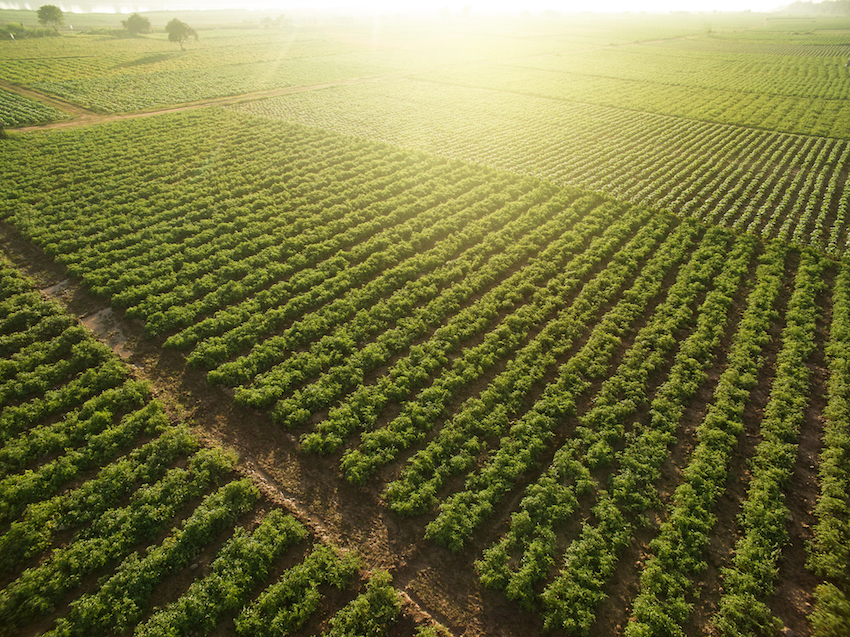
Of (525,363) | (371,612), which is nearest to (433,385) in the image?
(525,363)

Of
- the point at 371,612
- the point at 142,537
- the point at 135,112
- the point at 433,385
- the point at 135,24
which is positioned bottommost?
the point at 371,612

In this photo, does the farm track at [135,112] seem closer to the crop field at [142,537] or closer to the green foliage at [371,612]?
the crop field at [142,537]

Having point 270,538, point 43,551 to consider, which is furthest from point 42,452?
point 270,538

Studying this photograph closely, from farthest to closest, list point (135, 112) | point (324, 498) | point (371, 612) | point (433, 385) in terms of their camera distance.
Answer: point (135, 112), point (433, 385), point (324, 498), point (371, 612)

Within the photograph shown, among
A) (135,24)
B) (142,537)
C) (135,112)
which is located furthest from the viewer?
(135,24)

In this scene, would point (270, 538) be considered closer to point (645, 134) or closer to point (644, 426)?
point (644, 426)

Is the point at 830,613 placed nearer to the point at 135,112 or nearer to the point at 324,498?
the point at 324,498
